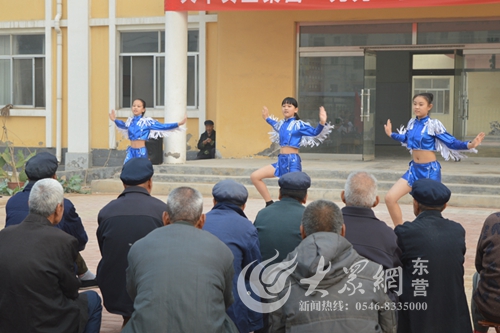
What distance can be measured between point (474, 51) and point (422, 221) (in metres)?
10.9

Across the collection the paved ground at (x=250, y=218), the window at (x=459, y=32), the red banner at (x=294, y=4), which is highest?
the red banner at (x=294, y=4)

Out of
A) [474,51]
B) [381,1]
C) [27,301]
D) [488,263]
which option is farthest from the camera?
[474,51]

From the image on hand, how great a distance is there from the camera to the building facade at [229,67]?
1466cm

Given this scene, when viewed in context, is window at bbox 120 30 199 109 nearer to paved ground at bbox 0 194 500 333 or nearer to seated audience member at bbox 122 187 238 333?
paved ground at bbox 0 194 500 333

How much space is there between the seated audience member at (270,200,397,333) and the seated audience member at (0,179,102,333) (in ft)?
4.19

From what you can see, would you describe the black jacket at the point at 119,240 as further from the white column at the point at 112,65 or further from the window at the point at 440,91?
the window at the point at 440,91

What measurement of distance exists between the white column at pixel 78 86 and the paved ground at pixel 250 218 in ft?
11.7

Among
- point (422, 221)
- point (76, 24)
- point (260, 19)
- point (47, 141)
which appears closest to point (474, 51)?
point (260, 19)

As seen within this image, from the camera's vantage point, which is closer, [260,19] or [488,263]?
[488,263]

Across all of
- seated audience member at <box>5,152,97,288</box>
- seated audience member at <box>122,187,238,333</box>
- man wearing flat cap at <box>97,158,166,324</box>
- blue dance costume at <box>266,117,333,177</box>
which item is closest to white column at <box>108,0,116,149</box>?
blue dance costume at <box>266,117,333,177</box>

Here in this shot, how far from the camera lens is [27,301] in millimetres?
3930

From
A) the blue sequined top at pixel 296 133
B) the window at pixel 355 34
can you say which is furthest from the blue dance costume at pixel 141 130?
the window at pixel 355 34

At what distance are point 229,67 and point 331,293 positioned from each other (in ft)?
40.5

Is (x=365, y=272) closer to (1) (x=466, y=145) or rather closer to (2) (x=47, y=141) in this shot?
(1) (x=466, y=145)
